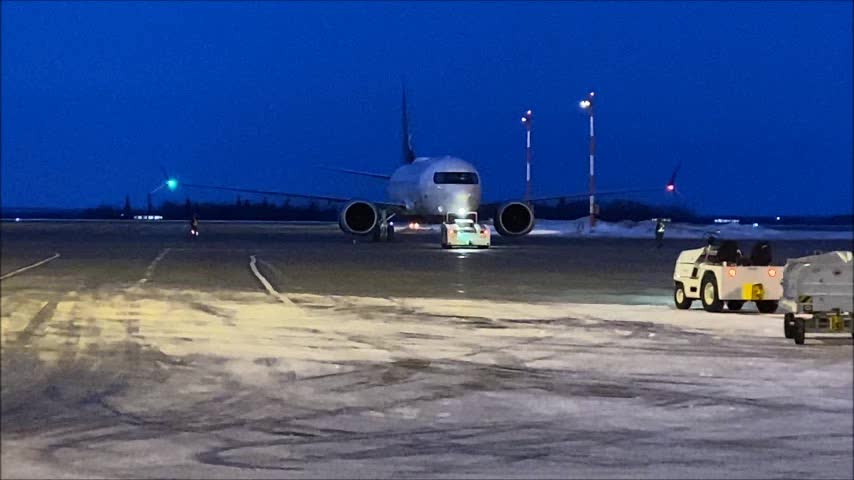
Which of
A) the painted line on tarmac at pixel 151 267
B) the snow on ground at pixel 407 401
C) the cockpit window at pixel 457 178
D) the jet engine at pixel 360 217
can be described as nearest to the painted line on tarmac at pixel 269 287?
the painted line on tarmac at pixel 151 267

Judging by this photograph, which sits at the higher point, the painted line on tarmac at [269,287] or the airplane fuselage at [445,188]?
the airplane fuselage at [445,188]

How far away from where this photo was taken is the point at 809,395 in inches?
393

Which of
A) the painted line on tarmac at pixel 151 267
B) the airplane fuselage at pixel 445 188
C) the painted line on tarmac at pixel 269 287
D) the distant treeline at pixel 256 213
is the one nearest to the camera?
the distant treeline at pixel 256 213

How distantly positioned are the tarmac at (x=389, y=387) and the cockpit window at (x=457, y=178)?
37.1m

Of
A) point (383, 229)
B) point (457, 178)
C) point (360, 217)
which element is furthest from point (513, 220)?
point (360, 217)

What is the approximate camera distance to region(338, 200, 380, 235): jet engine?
5841 cm

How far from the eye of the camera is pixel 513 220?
193 feet

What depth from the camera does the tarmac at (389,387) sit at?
675 centimetres

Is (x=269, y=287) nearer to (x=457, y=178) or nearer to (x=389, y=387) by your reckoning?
(x=389, y=387)

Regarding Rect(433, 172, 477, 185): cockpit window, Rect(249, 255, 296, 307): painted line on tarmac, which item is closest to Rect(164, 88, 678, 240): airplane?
Rect(433, 172, 477, 185): cockpit window

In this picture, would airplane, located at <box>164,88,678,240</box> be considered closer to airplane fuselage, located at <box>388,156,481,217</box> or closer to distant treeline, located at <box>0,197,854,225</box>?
airplane fuselage, located at <box>388,156,481,217</box>

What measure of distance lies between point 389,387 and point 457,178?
154 ft

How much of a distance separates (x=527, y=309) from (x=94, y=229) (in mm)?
14397

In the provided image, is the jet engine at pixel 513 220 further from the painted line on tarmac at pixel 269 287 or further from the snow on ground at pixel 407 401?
the snow on ground at pixel 407 401
